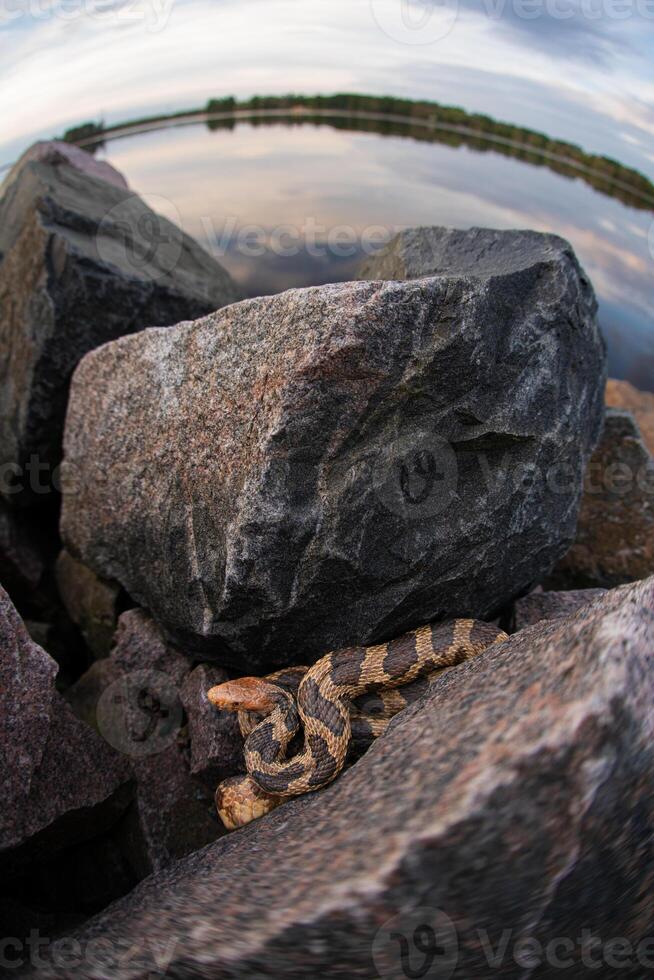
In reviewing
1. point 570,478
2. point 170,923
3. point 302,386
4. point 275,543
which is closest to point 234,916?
point 170,923

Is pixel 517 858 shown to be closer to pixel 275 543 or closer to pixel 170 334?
pixel 275 543

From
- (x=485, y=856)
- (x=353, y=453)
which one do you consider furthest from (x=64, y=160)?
(x=485, y=856)

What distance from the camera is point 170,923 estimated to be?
167 inches

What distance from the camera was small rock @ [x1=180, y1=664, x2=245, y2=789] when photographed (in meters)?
6.52

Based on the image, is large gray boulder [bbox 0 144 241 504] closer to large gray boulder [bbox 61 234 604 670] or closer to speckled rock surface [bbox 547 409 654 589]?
large gray boulder [bbox 61 234 604 670]

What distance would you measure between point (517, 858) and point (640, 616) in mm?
1531

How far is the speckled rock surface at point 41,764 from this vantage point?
5242 mm

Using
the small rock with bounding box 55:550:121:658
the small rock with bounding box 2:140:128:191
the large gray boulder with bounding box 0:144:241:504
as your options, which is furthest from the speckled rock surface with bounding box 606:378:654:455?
the small rock with bounding box 55:550:121:658

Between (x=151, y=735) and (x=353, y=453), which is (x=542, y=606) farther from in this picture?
(x=151, y=735)

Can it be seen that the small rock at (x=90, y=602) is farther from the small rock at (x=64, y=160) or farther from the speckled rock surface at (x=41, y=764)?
the small rock at (x=64, y=160)

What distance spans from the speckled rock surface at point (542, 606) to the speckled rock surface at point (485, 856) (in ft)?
9.75

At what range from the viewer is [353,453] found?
18.9 ft

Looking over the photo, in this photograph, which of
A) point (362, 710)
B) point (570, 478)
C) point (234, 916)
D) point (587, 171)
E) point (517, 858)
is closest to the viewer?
point (517, 858)

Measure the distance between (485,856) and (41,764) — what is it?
12.3 ft
